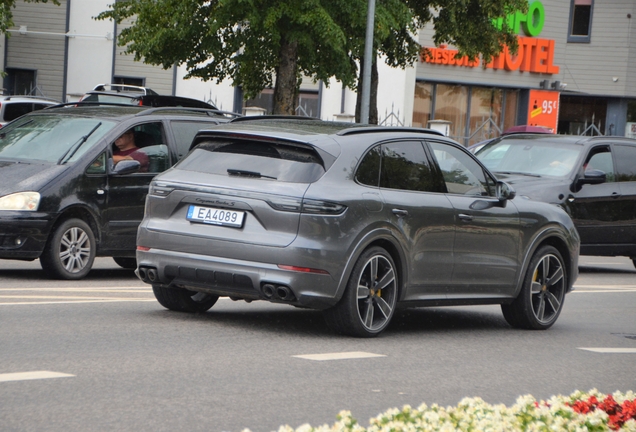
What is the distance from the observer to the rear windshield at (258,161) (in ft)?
27.6

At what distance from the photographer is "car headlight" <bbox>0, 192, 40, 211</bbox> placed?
11039 mm

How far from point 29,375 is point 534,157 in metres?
11.3

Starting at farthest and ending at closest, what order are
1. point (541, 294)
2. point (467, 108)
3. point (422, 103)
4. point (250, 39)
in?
point (467, 108) → point (422, 103) → point (250, 39) → point (541, 294)

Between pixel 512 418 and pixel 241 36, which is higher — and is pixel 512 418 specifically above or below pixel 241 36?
below

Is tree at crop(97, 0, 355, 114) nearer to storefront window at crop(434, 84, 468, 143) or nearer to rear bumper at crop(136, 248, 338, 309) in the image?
rear bumper at crop(136, 248, 338, 309)

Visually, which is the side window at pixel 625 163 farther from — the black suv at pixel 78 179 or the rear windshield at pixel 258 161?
the rear windshield at pixel 258 161

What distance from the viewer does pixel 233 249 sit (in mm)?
8266

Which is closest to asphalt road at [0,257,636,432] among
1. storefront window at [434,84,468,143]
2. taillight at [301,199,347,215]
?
taillight at [301,199,347,215]

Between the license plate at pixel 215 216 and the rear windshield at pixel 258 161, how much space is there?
0.32 metres

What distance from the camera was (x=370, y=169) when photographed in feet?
28.7

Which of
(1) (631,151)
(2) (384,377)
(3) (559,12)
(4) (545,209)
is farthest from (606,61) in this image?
(2) (384,377)

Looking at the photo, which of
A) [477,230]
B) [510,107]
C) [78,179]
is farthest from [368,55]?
[510,107]

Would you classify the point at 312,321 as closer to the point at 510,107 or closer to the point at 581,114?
the point at 510,107

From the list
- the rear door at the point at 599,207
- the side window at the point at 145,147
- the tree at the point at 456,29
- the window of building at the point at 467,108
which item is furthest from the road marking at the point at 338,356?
the window of building at the point at 467,108
